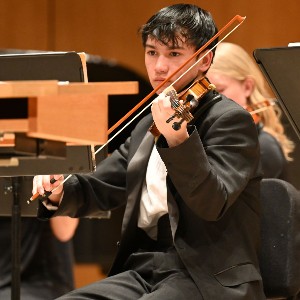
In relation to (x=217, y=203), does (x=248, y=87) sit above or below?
above

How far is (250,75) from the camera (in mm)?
3408

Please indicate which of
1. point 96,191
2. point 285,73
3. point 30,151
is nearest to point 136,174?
point 96,191

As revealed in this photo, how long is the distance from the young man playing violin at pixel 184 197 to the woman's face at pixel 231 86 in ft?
3.54

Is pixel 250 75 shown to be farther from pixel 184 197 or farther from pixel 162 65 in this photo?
pixel 184 197

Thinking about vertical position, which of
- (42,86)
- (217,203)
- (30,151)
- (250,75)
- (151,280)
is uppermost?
(250,75)

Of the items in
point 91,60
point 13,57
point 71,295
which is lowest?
point 71,295

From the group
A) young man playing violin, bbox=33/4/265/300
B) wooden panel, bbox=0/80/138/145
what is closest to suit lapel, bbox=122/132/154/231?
A: young man playing violin, bbox=33/4/265/300

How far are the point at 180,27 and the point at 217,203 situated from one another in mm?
576

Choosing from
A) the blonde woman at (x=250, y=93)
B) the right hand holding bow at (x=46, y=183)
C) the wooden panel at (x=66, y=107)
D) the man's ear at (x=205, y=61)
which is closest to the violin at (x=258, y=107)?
the blonde woman at (x=250, y=93)

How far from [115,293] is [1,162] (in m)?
0.66

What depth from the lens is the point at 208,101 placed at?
211 cm

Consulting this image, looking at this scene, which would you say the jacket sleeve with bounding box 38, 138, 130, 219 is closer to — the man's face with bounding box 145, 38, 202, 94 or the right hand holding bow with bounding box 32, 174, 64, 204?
the right hand holding bow with bounding box 32, 174, 64, 204

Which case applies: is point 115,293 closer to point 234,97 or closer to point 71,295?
point 71,295

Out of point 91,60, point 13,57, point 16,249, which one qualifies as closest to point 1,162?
point 13,57
